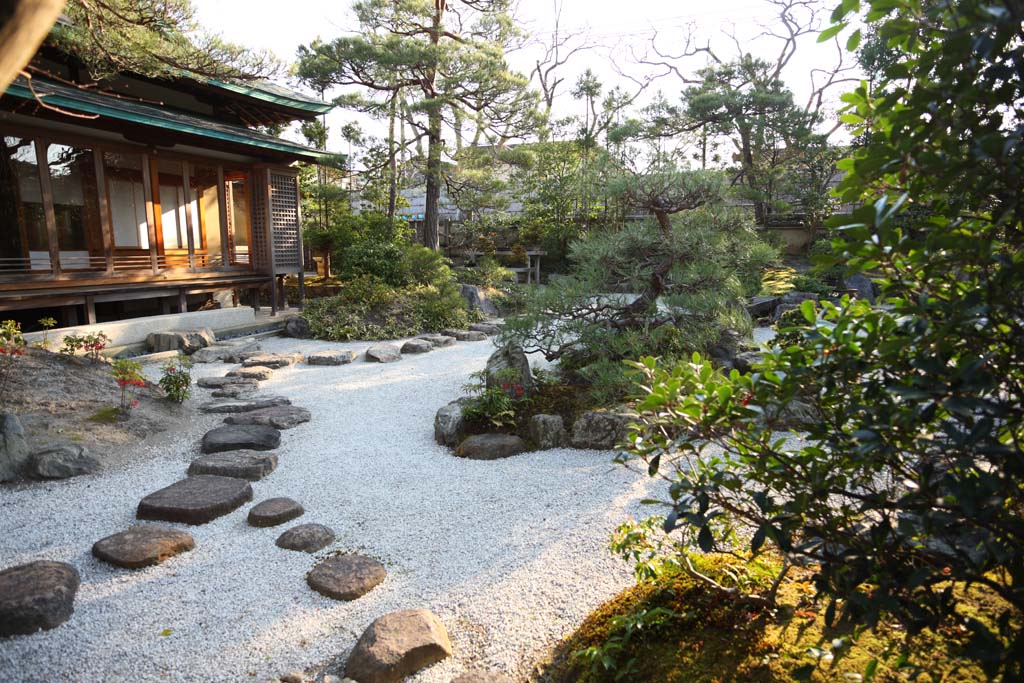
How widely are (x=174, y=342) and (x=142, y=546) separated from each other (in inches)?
225

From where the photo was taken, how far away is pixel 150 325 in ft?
26.2

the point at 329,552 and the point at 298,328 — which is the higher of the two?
the point at 298,328

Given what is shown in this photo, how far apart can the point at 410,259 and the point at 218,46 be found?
220 inches

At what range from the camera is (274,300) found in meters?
10.3

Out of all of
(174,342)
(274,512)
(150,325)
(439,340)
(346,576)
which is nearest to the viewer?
(346,576)

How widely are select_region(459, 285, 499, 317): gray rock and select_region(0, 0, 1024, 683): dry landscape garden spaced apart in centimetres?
10

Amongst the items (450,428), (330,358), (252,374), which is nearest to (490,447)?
(450,428)

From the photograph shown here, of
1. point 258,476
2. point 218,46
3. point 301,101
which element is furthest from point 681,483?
point 301,101

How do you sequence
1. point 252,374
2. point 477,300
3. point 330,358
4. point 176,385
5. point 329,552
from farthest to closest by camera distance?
1. point 477,300
2. point 330,358
3. point 252,374
4. point 176,385
5. point 329,552

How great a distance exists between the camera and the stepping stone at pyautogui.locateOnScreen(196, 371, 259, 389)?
6.03 meters

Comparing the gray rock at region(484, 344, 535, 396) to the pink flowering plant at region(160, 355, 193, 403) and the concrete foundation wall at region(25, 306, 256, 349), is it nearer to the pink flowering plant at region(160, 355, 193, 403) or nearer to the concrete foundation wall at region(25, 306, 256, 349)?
the pink flowering plant at region(160, 355, 193, 403)

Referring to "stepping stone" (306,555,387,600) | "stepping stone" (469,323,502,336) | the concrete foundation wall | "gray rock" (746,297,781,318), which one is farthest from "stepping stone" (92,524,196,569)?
"gray rock" (746,297,781,318)

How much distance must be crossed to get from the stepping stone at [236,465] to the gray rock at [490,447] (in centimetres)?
127

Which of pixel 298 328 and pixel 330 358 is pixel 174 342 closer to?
pixel 298 328
